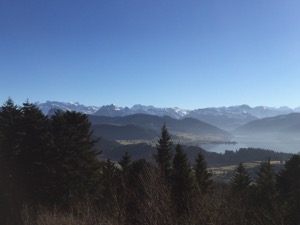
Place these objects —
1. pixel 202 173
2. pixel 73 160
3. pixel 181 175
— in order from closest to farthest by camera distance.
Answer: pixel 73 160 → pixel 181 175 → pixel 202 173

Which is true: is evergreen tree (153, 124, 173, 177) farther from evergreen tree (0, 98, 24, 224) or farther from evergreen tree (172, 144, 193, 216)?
evergreen tree (0, 98, 24, 224)

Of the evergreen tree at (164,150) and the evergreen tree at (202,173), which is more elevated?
the evergreen tree at (164,150)

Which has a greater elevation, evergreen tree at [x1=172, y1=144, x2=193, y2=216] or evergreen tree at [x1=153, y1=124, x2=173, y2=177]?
evergreen tree at [x1=153, y1=124, x2=173, y2=177]

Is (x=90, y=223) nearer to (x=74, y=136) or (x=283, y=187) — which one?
(x=74, y=136)

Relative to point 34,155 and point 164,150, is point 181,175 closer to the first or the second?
point 164,150

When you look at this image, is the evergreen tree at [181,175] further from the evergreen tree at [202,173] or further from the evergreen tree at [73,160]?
the evergreen tree at [73,160]

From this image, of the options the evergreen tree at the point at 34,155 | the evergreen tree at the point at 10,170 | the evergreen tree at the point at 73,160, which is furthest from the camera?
the evergreen tree at the point at 73,160

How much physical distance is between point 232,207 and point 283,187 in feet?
141

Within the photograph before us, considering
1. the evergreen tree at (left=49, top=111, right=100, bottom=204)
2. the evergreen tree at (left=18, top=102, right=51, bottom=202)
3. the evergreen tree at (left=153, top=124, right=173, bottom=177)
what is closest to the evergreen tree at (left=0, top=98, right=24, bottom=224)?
the evergreen tree at (left=18, top=102, right=51, bottom=202)

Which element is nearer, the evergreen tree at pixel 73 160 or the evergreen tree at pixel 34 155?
the evergreen tree at pixel 34 155

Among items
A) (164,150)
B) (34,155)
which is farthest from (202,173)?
(34,155)

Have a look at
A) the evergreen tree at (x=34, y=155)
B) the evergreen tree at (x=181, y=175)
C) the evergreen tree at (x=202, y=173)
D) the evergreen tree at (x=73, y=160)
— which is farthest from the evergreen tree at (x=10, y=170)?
the evergreen tree at (x=202, y=173)

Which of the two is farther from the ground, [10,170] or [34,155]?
[34,155]

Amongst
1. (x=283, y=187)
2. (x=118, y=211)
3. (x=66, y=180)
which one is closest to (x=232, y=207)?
(x=118, y=211)
